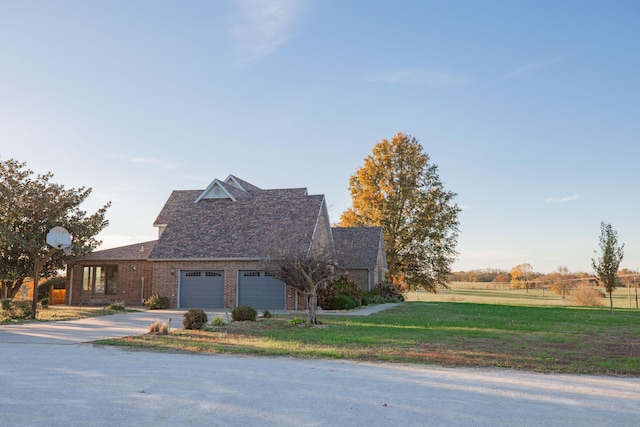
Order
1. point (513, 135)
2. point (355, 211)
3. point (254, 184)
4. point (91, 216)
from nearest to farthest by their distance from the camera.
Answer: point (513, 135) → point (91, 216) → point (254, 184) → point (355, 211)

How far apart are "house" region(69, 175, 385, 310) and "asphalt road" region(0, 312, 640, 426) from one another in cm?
1444

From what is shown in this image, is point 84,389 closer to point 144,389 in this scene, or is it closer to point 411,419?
point 144,389

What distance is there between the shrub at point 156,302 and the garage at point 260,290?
3.94 meters

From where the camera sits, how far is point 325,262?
18797mm

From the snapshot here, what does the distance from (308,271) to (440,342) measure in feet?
20.6

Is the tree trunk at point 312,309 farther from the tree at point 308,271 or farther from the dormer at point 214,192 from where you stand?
the dormer at point 214,192

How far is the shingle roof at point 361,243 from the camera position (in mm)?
34375

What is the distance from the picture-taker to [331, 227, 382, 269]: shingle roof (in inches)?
1353

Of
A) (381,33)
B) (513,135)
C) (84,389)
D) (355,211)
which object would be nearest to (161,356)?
(84,389)

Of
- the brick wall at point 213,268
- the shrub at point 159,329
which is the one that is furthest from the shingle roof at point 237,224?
the shrub at point 159,329

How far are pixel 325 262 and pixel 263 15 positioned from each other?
8716 mm

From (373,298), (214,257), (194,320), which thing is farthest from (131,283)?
(373,298)

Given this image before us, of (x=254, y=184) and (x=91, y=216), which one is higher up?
(x=254, y=184)

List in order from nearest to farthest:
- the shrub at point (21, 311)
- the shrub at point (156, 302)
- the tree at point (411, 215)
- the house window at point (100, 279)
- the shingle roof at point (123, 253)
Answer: the shrub at point (21, 311), the shrub at point (156, 302), the shingle roof at point (123, 253), the house window at point (100, 279), the tree at point (411, 215)
